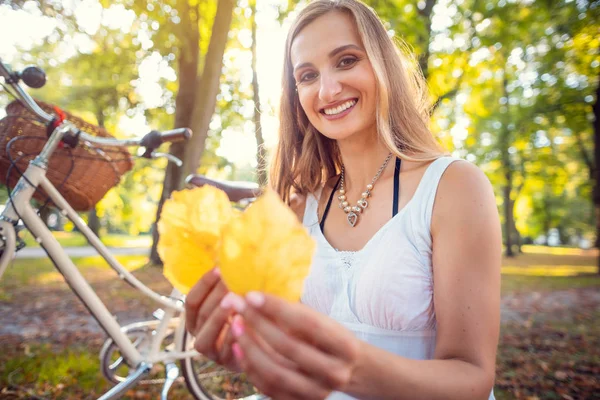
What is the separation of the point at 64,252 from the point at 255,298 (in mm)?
2474

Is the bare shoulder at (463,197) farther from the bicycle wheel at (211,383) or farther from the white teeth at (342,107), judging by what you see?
the bicycle wheel at (211,383)

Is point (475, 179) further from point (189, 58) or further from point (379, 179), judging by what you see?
point (189, 58)

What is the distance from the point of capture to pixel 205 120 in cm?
720

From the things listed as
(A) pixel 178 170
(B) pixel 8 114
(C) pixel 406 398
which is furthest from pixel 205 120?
(C) pixel 406 398

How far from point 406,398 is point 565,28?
13.8 meters

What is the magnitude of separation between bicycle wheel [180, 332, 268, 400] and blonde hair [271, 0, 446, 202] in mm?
1921

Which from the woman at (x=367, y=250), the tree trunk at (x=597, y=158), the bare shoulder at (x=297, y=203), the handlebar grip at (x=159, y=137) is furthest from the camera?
the tree trunk at (x=597, y=158)

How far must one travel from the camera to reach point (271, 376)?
0.57 m

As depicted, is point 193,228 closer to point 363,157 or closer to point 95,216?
point 363,157

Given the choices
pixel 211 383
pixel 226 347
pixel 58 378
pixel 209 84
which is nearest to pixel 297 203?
pixel 226 347

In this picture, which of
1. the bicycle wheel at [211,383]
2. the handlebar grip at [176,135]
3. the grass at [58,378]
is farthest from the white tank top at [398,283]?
the grass at [58,378]

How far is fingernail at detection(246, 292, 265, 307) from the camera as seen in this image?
1.66ft

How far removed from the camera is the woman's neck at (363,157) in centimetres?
178

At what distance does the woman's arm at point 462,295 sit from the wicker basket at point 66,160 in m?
2.29
